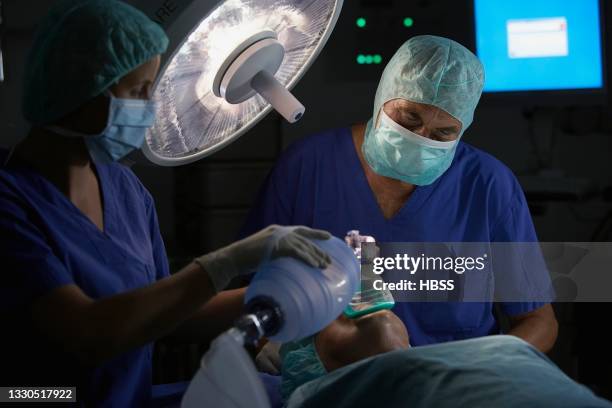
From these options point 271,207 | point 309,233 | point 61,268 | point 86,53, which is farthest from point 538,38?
point 61,268

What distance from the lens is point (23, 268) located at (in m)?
1.24

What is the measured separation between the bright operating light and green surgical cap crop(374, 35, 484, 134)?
47cm

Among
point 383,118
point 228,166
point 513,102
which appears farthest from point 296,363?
point 513,102

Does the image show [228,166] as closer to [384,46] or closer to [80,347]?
[384,46]

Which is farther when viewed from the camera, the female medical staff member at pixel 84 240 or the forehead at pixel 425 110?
the forehead at pixel 425 110

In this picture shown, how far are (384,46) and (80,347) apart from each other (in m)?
2.47

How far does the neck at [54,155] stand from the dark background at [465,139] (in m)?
1.71

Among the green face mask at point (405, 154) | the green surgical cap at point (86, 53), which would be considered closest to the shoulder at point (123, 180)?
the green surgical cap at point (86, 53)

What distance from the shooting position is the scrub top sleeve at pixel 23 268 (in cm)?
124

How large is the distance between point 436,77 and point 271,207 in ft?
1.67

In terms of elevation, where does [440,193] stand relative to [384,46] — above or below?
below

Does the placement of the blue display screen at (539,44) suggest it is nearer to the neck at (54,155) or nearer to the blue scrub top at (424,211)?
the blue scrub top at (424,211)

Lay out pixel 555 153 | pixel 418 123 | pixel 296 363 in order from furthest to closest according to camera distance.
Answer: pixel 555 153 < pixel 418 123 < pixel 296 363

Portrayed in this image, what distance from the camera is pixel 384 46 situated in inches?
135
